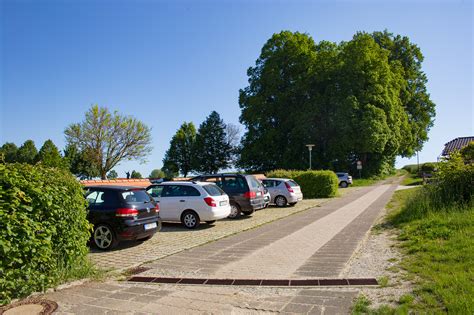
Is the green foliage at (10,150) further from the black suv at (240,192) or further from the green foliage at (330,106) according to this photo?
the black suv at (240,192)

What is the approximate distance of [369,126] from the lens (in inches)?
1615

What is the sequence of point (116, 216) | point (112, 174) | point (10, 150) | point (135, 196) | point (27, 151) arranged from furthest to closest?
point (10, 150) < point (27, 151) < point (112, 174) < point (135, 196) < point (116, 216)

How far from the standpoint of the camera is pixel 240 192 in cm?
1531

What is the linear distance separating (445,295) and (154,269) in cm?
481

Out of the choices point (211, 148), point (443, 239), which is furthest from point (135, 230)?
point (211, 148)

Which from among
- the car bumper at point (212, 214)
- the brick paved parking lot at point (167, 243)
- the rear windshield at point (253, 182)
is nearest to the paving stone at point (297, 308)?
the brick paved parking lot at point (167, 243)

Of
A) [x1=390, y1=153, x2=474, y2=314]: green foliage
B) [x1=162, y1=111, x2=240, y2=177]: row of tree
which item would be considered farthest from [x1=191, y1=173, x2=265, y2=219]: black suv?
[x1=162, y1=111, x2=240, y2=177]: row of tree

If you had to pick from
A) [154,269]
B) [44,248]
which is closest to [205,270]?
[154,269]

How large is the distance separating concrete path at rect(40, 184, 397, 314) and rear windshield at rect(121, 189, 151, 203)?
1.77m

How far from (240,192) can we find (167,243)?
222 inches

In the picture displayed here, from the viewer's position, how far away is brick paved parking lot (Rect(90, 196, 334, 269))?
8.05m

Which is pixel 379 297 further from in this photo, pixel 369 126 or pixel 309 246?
pixel 369 126

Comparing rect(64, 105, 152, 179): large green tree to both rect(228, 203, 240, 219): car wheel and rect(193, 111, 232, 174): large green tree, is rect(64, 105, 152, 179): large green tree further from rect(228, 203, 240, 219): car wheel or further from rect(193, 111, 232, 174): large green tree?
rect(228, 203, 240, 219): car wheel

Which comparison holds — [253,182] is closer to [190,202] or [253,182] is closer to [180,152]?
[190,202]
